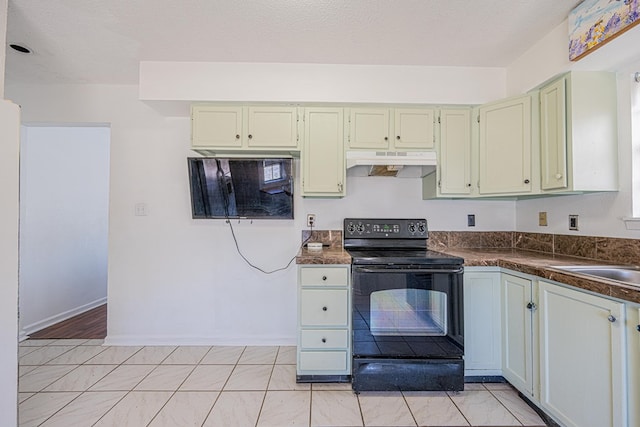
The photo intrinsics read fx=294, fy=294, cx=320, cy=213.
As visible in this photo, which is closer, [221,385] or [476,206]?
[221,385]

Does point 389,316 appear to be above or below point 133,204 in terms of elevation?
below

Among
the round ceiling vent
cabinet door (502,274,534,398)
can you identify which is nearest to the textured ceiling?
the round ceiling vent

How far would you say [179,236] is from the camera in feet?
8.93

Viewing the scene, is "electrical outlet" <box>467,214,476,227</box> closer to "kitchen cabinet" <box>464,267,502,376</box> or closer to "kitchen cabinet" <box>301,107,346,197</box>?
"kitchen cabinet" <box>464,267,502,376</box>

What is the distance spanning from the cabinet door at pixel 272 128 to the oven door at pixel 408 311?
1.13 m

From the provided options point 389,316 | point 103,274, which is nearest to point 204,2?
point 389,316

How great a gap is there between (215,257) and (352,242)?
4.18 ft

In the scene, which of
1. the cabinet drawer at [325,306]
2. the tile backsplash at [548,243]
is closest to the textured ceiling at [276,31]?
the tile backsplash at [548,243]

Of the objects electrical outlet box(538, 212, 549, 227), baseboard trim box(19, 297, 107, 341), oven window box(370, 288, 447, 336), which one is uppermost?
electrical outlet box(538, 212, 549, 227)

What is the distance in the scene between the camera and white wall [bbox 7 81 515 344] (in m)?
2.69

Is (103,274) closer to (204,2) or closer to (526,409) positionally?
(204,2)

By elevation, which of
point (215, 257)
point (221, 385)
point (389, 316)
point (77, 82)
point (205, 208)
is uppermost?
point (77, 82)

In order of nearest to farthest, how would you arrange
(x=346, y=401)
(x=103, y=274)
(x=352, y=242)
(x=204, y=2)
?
1. (x=204, y=2)
2. (x=346, y=401)
3. (x=352, y=242)
4. (x=103, y=274)

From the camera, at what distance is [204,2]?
1682mm
